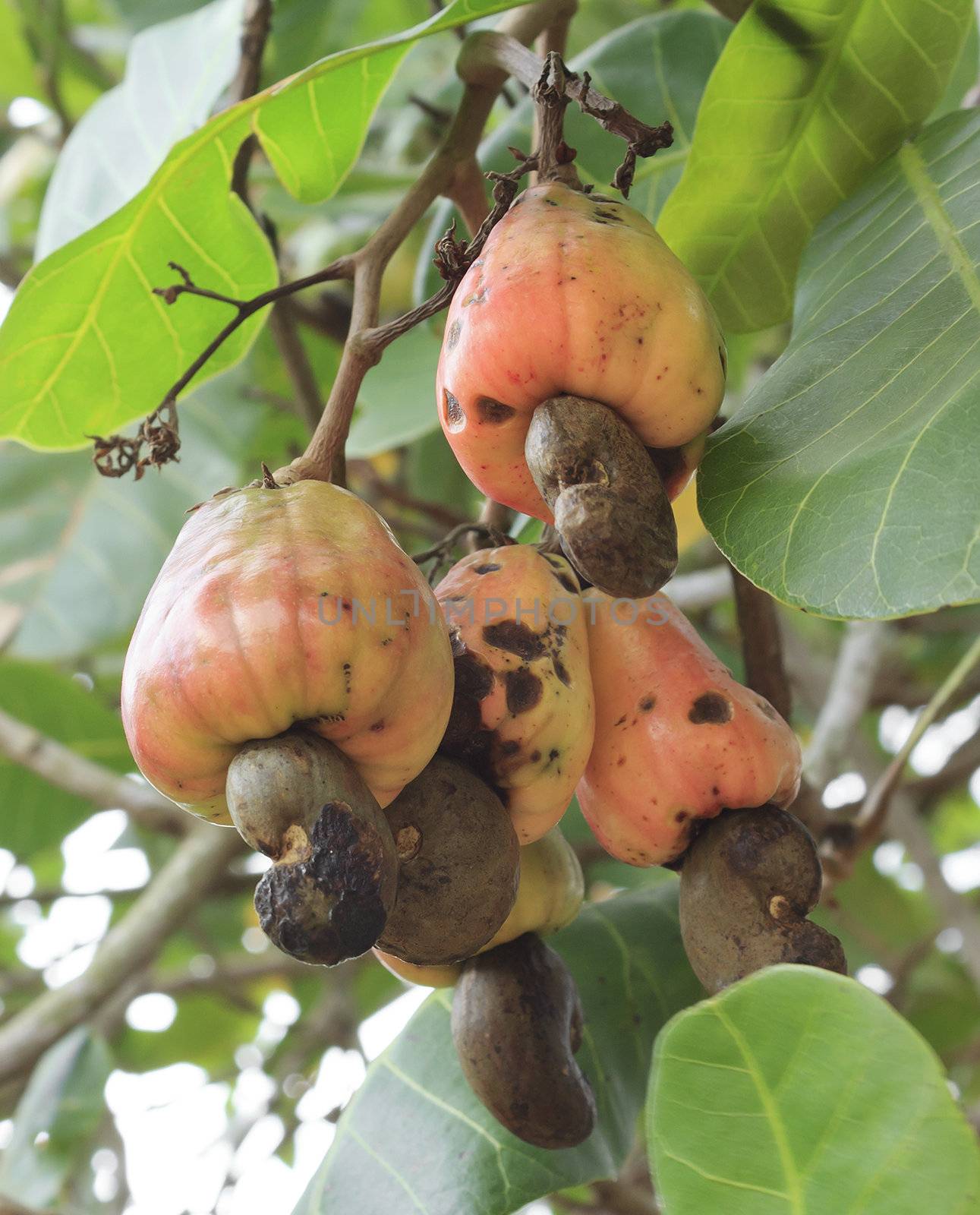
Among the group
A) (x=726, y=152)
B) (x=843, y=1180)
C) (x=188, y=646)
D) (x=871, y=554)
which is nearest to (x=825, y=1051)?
(x=843, y=1180)

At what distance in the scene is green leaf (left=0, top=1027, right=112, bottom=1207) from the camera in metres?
1.55

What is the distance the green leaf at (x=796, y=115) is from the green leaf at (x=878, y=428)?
5 cm

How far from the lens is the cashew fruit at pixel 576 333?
0.69 meters

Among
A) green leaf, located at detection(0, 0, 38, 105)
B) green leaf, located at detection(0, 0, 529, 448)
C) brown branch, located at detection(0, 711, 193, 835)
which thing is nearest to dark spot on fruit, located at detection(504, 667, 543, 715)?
green leaf, located at detection(0, 0, 529, 448)

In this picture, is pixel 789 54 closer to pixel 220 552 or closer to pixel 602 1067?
pixel 220 552

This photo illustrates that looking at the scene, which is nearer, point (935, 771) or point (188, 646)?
point (188, 646)

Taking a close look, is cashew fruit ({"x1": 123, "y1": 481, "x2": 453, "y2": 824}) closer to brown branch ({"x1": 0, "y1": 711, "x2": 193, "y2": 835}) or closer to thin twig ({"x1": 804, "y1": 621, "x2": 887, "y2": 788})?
thin twig ({"x1": 804, "y1": 621, "x2": 887, "y2": 788})

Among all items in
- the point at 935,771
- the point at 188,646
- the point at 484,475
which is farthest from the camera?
the point at 935,771

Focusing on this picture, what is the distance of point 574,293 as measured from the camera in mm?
686

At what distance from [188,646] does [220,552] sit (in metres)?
0.06

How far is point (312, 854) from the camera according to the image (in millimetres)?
568

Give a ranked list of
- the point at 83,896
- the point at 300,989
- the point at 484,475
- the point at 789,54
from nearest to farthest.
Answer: the point at 484,475, the point at 789,54, the point at 83,896, the point at 300,989

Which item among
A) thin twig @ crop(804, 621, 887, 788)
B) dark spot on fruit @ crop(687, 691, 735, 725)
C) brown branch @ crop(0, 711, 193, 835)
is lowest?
brown branch @ crop(0, 711, 193, 835)

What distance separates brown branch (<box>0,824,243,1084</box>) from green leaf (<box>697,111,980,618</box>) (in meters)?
1.13
